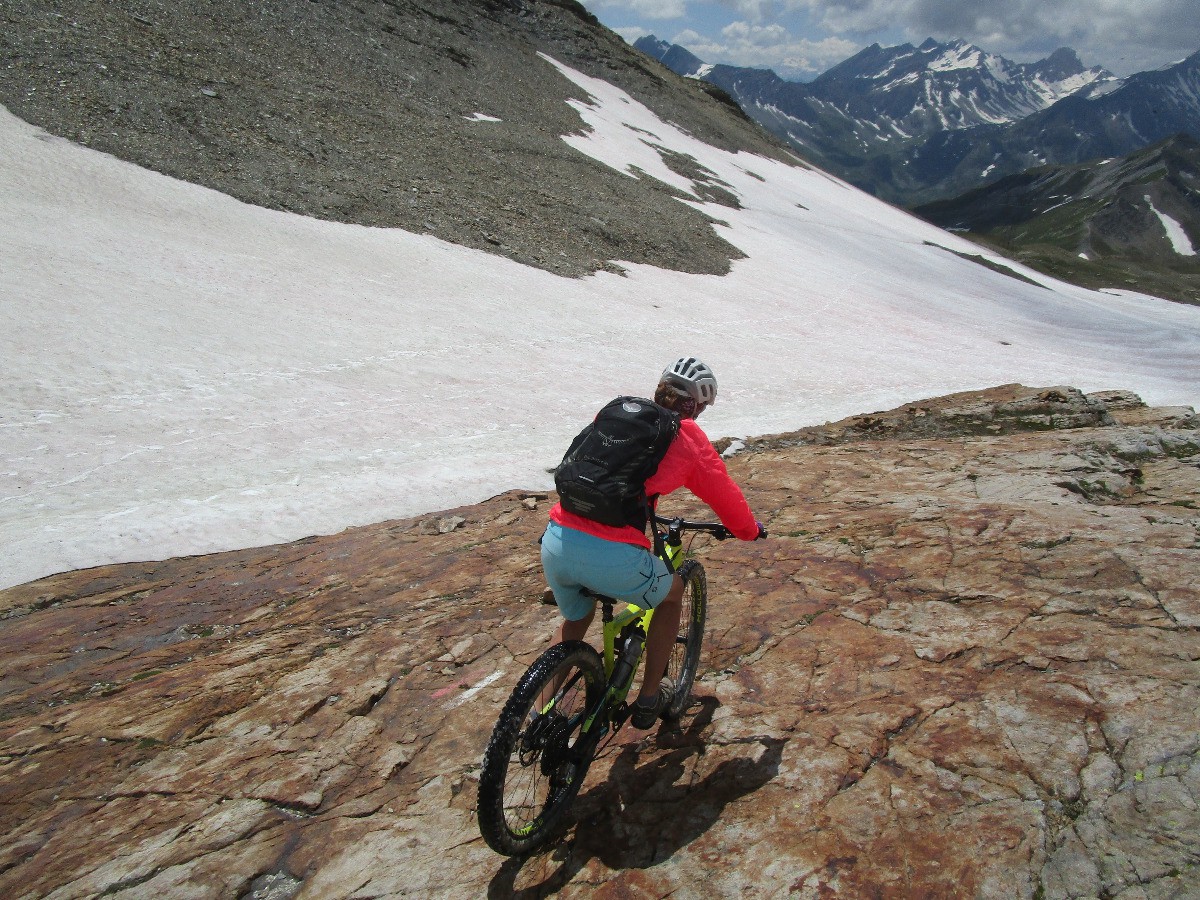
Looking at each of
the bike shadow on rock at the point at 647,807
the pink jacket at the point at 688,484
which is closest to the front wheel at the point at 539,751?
the bike shadow on rock at the point at 647,807

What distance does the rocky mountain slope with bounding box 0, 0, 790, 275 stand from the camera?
25.8m

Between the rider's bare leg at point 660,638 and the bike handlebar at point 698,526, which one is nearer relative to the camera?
the rider's bare leg at point 660,638

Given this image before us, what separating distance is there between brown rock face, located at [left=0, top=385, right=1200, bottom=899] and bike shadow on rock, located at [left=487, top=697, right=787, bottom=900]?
2 centimetres

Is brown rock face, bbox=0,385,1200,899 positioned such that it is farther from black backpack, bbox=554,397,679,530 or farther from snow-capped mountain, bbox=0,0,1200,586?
snow-capped mountain, bbox=0,0,1200,586

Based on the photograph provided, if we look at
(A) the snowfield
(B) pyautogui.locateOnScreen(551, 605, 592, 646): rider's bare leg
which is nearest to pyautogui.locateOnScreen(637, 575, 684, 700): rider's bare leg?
(B) pyautogui.locateOnScreen(551, 605, 592, 646): rider's bare leg

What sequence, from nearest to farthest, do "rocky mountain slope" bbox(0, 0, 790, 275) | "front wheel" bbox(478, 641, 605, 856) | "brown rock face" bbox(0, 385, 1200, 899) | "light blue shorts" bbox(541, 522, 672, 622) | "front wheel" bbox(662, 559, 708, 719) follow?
"front wheel" bbox(478, 641, 605, 856)
"brown rock face" bbox(0, 385, 1200, 899)
"light blue shorts" bbox(541, 522, 672, 622)
"front wheel" bbox(662, 559, 708, 719)
"rocky mountain slope" bbox(0, 0, 790, 275)

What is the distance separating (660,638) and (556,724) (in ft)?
3.17

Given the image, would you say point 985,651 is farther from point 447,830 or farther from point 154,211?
point 154,211

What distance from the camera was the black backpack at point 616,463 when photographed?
4.00 metres

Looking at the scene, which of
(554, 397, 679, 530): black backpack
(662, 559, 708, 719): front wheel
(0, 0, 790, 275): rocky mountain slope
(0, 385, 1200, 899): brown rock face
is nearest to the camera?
(0, 385, 1200, 899): brown rock face

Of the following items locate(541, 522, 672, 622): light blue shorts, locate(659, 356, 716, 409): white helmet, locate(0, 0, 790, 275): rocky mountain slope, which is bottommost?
locate(541, 522, 672, 622): light blue shorts

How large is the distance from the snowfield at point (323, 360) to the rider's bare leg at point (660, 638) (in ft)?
25.1

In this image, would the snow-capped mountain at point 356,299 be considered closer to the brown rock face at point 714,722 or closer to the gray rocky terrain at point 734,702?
the gray rocky terrain at point 734,702

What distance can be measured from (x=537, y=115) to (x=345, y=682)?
48850 mm
